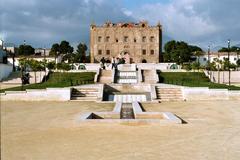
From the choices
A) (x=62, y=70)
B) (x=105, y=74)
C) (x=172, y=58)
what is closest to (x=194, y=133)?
(x=105, y=74)

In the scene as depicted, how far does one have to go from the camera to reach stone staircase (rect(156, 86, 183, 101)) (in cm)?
2246

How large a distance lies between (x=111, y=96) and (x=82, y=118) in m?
11.0

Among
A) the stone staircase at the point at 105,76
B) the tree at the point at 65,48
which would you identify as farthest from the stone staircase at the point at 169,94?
the tree at the point at 65,48

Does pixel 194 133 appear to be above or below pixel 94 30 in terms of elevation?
below

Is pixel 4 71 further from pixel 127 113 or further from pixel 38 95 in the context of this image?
pixel 127 113

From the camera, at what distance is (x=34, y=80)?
42219mm

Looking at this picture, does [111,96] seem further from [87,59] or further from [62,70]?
[87,59]

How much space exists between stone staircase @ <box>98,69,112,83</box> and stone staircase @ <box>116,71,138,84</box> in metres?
0.90

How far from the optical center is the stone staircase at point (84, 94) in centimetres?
2242

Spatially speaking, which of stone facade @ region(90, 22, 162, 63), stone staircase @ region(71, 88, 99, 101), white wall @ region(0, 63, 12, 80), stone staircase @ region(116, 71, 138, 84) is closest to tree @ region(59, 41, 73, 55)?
stone facade @ region(90, 22, 162, 63)

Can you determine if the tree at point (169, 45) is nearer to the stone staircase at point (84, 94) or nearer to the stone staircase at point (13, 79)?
the stone staircase at point (13, 79)

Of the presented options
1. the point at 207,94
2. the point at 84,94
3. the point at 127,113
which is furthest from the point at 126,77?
the point at 127,113

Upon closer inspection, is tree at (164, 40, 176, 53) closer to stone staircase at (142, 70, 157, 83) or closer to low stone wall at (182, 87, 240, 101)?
stone staircase at (142, 70, 157, 83)

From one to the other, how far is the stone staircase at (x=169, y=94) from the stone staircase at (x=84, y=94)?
3.94 m
